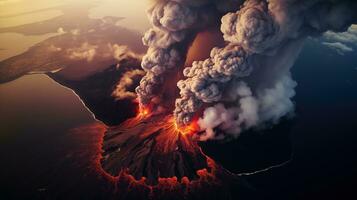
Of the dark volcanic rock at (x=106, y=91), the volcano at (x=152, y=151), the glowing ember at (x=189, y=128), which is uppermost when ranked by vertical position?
the dark volcanic rock at (x=106, y=91)

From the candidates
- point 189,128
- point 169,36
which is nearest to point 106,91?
point 169,36

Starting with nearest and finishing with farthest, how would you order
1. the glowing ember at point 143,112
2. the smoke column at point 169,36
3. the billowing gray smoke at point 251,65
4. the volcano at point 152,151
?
1. the billowing gray smoke at point 251,65
2. the volcano at point 152,151
3. the smoke column at point 169,36
4. the glowing ember at point 143,112

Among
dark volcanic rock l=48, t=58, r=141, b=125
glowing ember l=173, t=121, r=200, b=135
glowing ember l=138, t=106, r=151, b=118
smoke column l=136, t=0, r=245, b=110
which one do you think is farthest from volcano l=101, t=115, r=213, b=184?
smoke column l=136, t=0, r=245, b=110

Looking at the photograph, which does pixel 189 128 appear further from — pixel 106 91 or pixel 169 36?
pixel 106 91

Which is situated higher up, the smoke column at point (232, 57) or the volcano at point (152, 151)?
the smoke column at point (232, 57)

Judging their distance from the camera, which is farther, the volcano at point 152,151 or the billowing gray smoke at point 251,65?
the volcano at point 152,151

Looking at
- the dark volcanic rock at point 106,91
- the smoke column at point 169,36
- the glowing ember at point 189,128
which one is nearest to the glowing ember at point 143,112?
the smoke column at point 169,36

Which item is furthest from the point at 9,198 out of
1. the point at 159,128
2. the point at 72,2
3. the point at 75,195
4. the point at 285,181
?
the point at 72,2

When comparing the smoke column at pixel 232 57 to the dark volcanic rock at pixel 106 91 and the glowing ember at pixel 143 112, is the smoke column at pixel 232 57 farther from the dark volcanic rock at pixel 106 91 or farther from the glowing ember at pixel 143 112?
the dark volcanic rock at pixel 106 91

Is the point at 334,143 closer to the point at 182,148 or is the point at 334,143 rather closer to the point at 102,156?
the point at 182,148
